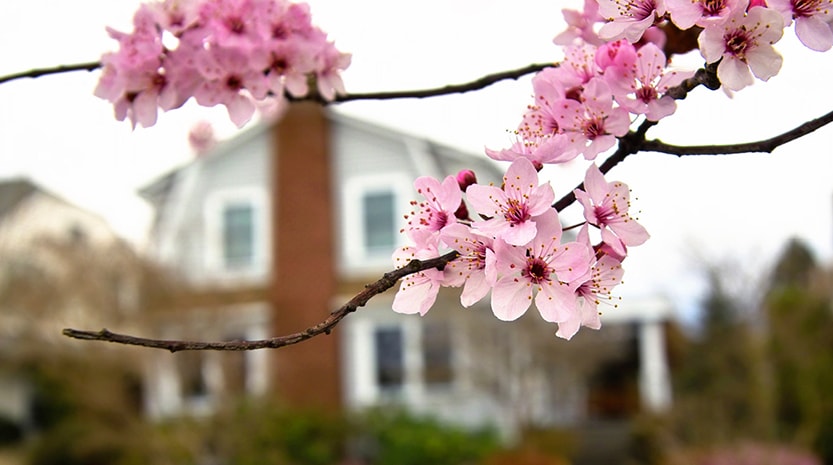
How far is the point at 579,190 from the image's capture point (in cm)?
99

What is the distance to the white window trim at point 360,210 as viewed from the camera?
47.1 feet

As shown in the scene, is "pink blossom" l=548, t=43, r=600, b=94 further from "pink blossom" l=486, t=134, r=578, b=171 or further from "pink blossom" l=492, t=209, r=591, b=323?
"pink blossom" l=492, t=209, r=591, b=323

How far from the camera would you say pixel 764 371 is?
1019cm

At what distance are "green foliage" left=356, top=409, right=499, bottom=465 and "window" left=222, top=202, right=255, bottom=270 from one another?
13.0 ft

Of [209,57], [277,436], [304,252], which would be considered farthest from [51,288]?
[209,57]

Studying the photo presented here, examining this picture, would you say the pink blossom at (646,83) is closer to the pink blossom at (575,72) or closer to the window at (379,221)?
the pink blossom at (575,72)

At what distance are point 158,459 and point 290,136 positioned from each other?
664cm

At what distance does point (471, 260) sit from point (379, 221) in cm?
1347

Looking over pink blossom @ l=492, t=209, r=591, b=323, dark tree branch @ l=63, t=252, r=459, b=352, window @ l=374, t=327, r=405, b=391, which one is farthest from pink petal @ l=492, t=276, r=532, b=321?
window @ l=374, t=327, r=405, b=391

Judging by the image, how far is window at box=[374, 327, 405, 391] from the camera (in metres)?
14.7


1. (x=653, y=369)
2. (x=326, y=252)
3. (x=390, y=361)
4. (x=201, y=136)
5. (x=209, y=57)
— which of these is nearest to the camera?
(x=209, y=57)

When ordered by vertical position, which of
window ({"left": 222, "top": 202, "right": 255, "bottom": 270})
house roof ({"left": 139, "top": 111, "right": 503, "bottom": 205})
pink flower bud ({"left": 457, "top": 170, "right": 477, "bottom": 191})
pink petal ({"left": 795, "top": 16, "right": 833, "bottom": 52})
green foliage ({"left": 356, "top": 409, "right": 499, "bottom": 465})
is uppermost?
house roof ({"left": 139, "top": 111, "right": 503, "bottom": 205})

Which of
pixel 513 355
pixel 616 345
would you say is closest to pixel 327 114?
pixel 513 355

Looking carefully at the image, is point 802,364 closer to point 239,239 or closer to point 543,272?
point 239,239
